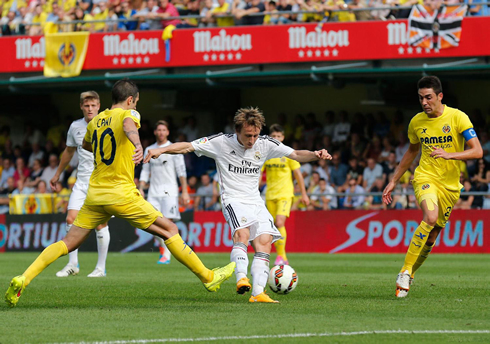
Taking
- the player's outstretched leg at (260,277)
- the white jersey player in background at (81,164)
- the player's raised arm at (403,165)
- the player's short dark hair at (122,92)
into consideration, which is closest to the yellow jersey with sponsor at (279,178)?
the white jersey player in background at (81,164)

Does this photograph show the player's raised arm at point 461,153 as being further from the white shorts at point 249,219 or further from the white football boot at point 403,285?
the white shorts at point 249,219

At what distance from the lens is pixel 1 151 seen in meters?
28.1

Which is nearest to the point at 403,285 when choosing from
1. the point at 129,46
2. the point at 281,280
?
the point at 281,280

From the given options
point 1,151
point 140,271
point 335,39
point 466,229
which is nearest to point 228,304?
point 140,271

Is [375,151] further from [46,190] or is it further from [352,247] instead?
[46,190]

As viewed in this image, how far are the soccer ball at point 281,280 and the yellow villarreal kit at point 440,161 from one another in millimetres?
1638


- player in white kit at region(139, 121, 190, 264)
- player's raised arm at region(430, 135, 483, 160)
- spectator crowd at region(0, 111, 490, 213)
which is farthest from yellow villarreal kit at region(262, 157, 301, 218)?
player's raised arm at region(430, 135, 483, 160)

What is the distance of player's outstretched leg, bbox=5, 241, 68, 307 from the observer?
7883 mm

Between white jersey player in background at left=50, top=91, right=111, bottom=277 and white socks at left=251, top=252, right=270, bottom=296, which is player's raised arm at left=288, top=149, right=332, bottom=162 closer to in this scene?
white socks at left=251, top=252, right=270, bottom=296

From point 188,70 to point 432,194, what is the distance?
49.8 ft

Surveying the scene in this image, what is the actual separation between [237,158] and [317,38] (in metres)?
13.5

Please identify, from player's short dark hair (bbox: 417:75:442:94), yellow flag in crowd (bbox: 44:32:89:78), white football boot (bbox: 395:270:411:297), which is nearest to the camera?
white football boot (bbox: 395:270:411:297)

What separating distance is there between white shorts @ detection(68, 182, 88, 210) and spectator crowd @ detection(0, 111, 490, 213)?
886cm

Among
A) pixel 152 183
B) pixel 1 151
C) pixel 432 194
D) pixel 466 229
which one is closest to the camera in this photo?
pixel 432 194
